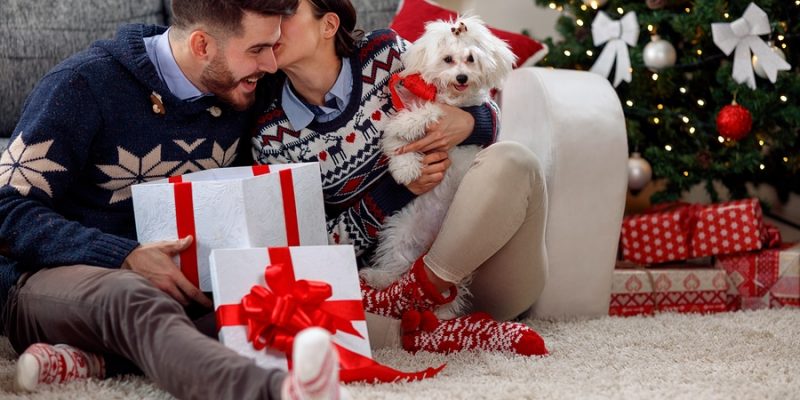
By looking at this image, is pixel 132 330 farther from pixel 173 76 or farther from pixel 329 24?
pixel 329 24

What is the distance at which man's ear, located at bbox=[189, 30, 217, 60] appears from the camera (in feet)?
5.26

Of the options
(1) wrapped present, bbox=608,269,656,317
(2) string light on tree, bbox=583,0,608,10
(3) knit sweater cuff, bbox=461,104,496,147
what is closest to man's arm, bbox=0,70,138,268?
(3) knit sweater cuff, bbox=461,104,496,147

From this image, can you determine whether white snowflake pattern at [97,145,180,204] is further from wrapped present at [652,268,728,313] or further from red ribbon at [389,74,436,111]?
wrapped present at [652,268,728,313]

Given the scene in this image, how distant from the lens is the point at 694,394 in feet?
4.41

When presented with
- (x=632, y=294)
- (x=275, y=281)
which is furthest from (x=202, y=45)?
(x=632, y=294)

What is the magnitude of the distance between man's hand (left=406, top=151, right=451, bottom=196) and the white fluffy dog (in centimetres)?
2

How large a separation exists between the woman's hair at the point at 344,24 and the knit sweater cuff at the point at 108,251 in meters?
0.58

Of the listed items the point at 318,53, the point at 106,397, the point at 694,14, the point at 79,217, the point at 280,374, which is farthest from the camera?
the point at 694,14

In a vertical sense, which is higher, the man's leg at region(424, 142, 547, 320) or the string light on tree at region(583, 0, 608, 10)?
the string light on tree at region(583, 0, 608, 10)

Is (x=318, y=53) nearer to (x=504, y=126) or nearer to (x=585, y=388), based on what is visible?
(x=504, y=126)

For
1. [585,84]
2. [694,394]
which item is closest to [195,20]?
[585,84]

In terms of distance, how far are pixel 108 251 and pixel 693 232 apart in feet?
5.30

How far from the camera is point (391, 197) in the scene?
1789 millimetres

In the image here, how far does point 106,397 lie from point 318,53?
0.79 metres
